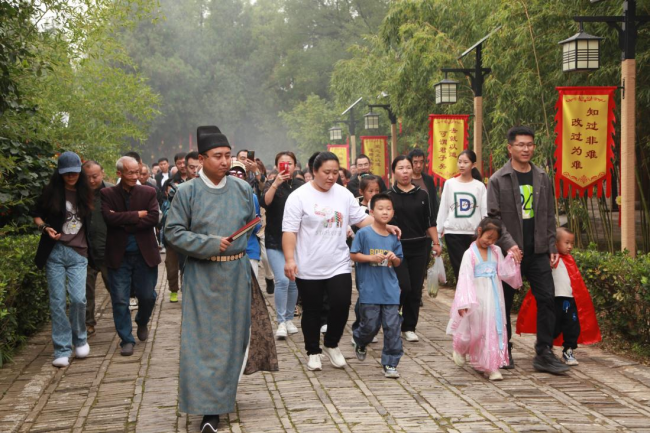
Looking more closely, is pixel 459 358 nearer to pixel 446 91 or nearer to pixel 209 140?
pixel 209 140

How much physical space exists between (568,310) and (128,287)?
407 centimetres

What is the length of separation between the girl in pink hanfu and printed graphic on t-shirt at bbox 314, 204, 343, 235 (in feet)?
3.60

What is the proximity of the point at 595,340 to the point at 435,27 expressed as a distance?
619 inches

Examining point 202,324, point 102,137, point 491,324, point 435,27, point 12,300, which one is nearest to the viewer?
point 202,324

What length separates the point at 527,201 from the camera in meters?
7.28

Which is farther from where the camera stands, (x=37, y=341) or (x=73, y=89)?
(x=73, y=89)

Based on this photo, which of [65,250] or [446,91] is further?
[446,91]

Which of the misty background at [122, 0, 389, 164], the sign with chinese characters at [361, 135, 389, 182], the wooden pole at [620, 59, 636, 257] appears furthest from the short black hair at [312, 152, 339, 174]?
the misty background at [122, 0, 389, 164]

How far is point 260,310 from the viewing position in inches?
240

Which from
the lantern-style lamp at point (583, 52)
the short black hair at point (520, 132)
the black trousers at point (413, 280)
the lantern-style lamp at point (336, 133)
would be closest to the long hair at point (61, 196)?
the black trousers at point (413, 280)

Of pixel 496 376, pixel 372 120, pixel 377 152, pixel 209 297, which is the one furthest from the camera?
pixel 372 120

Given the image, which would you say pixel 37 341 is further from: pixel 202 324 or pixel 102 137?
pixel 102 137

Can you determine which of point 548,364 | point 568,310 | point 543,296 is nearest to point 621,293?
point 568,310

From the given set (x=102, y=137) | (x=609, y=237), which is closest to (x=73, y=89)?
(x=102, y=137)
